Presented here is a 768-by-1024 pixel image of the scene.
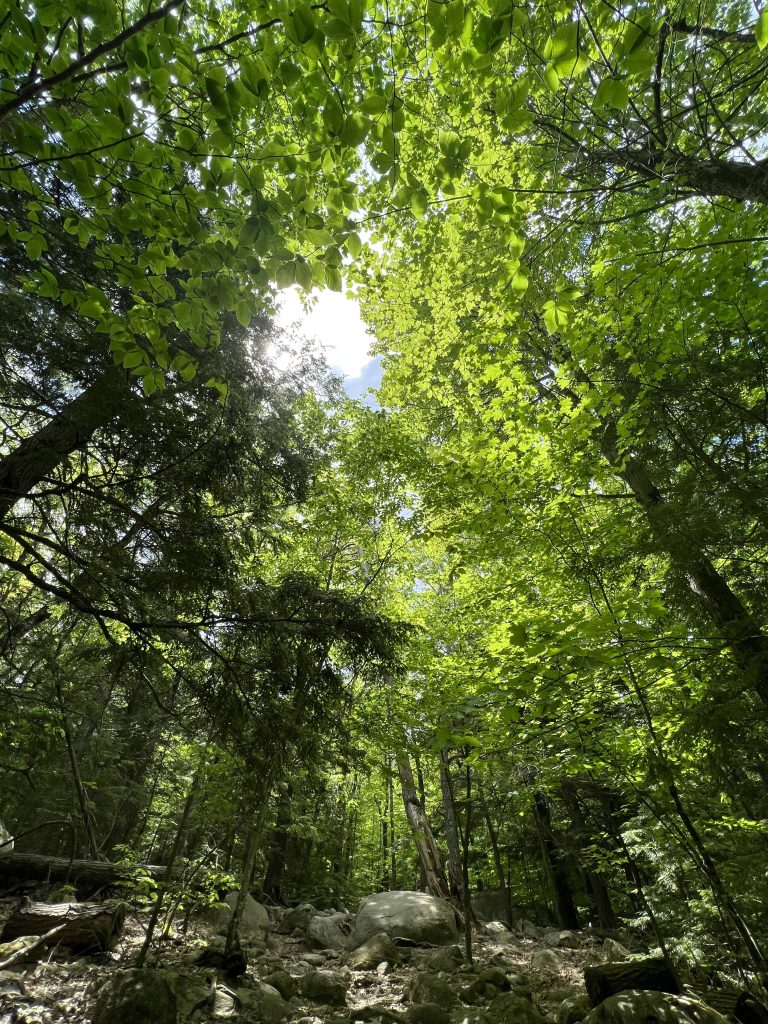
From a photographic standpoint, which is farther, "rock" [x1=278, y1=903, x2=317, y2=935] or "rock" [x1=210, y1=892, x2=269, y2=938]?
"rock" [x1=278, y1=903, x2=317, y2=935]

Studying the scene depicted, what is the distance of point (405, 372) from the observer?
8.02m

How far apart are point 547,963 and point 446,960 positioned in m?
1.98

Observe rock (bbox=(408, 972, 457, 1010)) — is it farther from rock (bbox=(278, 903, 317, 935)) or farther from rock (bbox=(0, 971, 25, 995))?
rock (bbox=(278, 903, 317, 935))

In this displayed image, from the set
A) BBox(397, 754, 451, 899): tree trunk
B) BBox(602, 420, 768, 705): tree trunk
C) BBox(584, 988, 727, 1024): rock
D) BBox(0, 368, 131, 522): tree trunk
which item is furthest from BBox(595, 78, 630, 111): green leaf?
BBox(397, 754, 451, 899): tree trunk

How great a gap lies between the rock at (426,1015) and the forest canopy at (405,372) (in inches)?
84.1

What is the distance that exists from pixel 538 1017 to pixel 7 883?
8.04 meters

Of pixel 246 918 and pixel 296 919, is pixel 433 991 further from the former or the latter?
pixel 296 919

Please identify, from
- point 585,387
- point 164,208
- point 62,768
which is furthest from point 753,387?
point 62,768

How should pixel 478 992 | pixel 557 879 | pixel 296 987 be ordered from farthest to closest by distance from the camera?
pixel 557 879
pixel 296 987
pixel 478 992

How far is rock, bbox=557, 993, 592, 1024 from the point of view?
4289 millimetres

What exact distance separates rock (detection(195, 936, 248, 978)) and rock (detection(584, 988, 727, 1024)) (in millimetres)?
3945

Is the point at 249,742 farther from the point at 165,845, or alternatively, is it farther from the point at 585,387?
the point at 165,845

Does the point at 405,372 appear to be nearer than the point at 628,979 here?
No

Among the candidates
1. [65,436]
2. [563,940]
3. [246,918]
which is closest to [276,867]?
[246,918]
